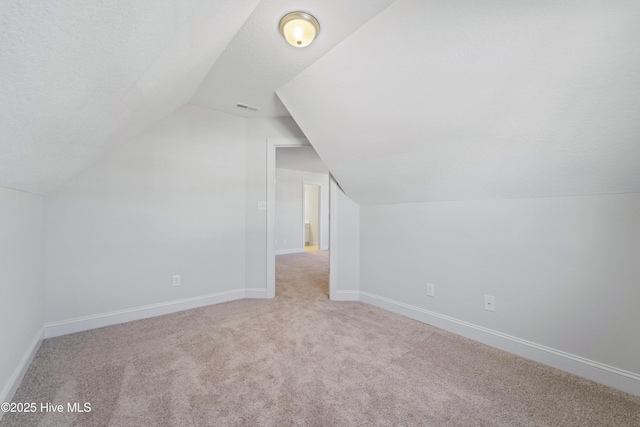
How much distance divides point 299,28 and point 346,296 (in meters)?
2.57

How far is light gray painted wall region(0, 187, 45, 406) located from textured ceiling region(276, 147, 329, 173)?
360cm

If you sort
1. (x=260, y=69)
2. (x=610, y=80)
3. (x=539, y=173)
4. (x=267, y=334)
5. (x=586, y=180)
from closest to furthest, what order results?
(x=610, y=80) < (x=586, y=180) < (x=539, y=173) < (x=260, y=69) < (x=267, y=334)

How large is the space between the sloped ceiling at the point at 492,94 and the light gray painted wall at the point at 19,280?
194 cm

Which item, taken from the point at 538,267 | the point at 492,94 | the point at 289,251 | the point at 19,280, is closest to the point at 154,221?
the point at 19,280

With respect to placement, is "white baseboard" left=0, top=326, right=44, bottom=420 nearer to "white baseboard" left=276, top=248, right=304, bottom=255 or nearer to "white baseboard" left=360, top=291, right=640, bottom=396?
"white baseboard" left=360, top=291, right=640, bottom=396

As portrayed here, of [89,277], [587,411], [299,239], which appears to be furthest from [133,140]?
[299,239]

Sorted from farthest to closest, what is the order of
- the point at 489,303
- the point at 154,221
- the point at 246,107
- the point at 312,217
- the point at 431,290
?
the point at 312,217 → the point at 246,107 → the point at 154,221 → the point at 431,290 → the point at 489,303

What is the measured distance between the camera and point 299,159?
5.73 metres

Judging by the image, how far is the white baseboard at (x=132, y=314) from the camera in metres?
2.09

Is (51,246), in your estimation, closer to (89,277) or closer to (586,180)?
(89,277)

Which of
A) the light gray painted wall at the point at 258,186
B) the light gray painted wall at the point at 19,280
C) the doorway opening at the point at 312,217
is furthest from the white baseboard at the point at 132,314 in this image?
the doorway opening at the point at 312,217

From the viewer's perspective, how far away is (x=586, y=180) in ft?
5.05

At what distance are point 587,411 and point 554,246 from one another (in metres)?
0.91

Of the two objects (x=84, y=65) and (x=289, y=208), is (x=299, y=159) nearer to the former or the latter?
(x=289, y=208)
